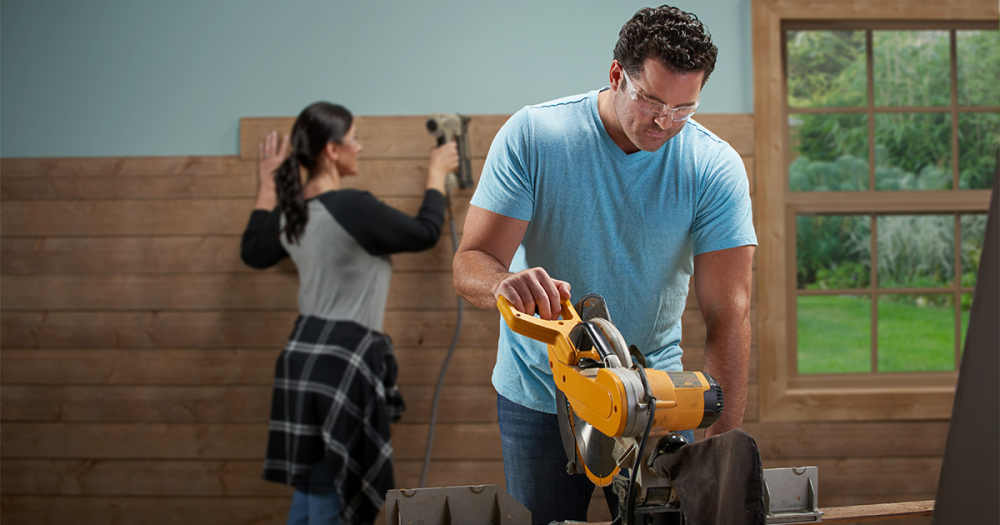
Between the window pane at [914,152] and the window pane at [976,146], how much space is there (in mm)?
57

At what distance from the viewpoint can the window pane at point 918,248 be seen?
8.29 ft

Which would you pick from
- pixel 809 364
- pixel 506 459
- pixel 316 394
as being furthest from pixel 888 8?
pixel 316 394

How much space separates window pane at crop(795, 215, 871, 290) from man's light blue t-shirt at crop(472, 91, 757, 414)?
4.85ft

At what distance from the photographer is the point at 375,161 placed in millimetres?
2303

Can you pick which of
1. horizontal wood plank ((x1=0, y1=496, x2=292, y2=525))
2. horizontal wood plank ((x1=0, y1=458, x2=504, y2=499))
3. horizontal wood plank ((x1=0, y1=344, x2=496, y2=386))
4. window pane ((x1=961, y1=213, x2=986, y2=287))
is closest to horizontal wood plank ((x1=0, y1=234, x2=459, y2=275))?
horizontal wood plank ((x1=0, y1=344, x2=496, y2=386))

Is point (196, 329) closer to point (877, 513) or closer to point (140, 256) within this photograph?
point (140, 256)

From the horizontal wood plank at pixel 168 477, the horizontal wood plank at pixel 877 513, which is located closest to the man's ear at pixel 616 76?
the horizontal wood plank at pixel 877 513

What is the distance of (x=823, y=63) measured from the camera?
247 centimetres

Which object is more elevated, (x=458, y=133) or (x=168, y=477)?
(x=458, y=133)

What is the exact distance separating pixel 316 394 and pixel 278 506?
2.19 feet

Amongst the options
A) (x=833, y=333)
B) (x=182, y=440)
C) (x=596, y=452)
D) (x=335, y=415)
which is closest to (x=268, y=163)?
(x=335, y=415)

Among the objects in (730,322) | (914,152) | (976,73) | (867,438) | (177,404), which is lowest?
(867,438)

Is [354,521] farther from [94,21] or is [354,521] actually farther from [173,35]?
[94,21]

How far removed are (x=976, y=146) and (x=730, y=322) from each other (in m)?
1.99
